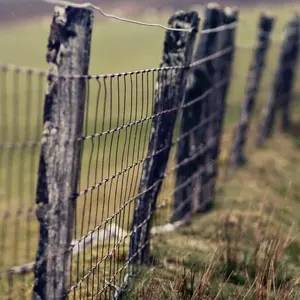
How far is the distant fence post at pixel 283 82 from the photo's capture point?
1065 centimetres

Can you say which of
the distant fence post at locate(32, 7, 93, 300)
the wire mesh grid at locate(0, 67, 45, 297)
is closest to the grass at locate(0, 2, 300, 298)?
the wire mesh grid at locate(0, 67, 45, 297)

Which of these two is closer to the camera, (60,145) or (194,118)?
(60,145)

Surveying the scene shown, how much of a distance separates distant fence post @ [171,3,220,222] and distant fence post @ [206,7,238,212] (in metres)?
0.37

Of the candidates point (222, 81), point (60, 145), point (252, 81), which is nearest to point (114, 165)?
point (222, 81)

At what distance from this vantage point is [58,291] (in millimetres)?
3693

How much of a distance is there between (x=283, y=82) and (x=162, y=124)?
23.0 ft

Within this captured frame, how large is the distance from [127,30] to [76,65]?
24035 millimetres

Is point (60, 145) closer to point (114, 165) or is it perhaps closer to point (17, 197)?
point (114, 165)

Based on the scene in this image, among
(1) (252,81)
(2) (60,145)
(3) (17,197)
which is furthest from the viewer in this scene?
(3) (17,197)

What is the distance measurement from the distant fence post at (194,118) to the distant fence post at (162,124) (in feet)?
3.97

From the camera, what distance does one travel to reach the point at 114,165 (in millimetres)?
6480

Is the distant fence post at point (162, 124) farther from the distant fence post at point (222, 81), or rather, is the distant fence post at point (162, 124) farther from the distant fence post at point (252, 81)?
the distant fence post at point (252, 81)

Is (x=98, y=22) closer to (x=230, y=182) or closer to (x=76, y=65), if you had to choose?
(x=230, y=182)

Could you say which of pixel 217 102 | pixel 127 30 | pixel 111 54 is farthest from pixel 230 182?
pixel 127 30
